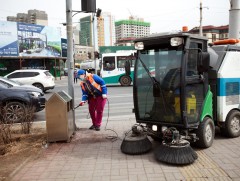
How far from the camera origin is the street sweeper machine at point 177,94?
5324mm

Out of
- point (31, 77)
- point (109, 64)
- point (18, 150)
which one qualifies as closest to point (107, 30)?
point (109, 64)

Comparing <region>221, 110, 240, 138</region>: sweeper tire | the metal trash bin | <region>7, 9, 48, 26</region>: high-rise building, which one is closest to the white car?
the metal trash bin

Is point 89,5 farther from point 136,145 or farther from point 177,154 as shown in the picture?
point 177,154

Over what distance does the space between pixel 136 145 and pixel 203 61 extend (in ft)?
6.94

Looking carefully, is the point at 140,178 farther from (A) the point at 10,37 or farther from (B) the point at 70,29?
(A) the point at 10,37

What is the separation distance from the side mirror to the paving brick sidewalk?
1.70 meters

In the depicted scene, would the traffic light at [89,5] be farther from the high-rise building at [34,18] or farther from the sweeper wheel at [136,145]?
the high-rise building at [34,18]

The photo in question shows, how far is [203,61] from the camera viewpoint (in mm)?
5422

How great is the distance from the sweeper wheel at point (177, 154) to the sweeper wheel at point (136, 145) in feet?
1.90

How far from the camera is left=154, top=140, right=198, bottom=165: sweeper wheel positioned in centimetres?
497

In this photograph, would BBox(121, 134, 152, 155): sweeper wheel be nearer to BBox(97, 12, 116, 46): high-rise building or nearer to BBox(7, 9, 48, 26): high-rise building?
BBox(97, 12, 116, 46): high-rise building

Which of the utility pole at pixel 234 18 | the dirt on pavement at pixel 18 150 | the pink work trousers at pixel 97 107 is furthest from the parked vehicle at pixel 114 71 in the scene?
the dirt on pavement at pixel 18 150

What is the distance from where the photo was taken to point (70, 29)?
758 cm

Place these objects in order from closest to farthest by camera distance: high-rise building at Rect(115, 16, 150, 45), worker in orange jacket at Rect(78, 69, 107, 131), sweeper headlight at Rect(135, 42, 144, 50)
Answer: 1. sweeper headlight at Rect(135, 42, 144, 50)
2. worker in orange jacket at Rect(78, 69, 107, 131)
3. high-rise building at Rect(115, 16, 150, 45)
